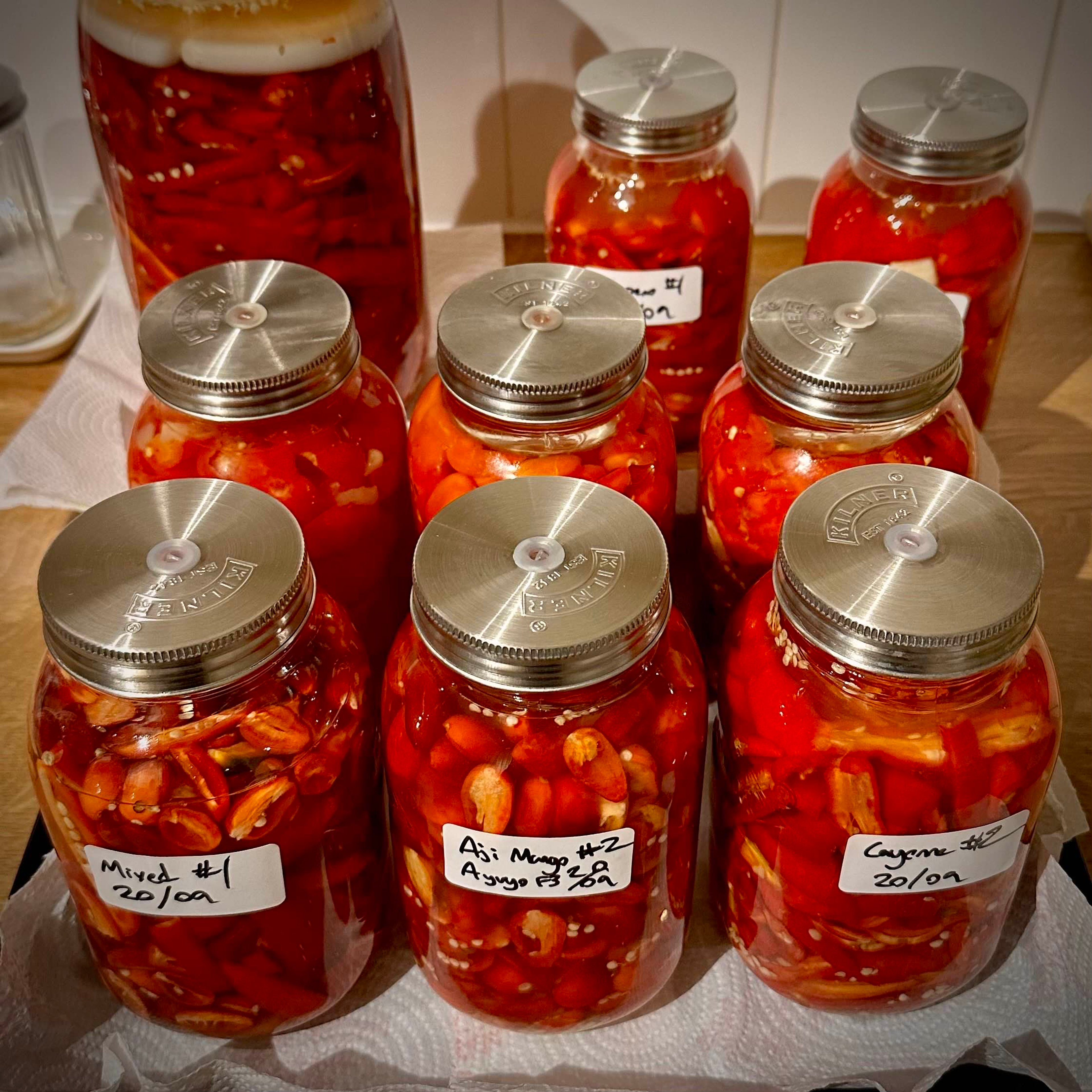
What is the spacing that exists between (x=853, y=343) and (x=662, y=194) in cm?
27

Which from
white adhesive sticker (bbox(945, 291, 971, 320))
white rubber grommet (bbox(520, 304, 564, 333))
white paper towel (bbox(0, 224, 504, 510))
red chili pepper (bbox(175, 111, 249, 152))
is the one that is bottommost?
white paper towel (bbox(0, 224, 504, 510))

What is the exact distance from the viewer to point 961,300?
0.94 metres

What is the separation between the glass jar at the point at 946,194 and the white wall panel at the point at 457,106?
0.42m

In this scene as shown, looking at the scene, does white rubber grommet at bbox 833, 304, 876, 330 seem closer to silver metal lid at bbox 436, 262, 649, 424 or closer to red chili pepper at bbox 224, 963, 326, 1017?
silver metal lid at bbox 436, 262, 649, 424

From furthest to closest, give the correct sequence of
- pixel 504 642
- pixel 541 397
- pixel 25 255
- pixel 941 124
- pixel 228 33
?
1. pixel 25 255
2. pixel 941 124
3. pixel 228 33
4. pixel 541 397
5. pixel 504 642

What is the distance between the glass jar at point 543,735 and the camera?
0.60 meters

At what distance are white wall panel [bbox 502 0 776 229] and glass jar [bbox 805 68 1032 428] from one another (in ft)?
0.83

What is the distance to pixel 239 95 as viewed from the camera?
84cm

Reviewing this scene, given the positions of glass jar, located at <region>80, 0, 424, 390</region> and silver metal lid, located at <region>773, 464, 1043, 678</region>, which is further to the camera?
glass jar, located at <region>80, 0, 424, 390</region>

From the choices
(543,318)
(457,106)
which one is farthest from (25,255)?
(543,318)

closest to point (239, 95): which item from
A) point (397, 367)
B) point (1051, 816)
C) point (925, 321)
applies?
point (397, 367)

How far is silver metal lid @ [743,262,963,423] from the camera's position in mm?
730

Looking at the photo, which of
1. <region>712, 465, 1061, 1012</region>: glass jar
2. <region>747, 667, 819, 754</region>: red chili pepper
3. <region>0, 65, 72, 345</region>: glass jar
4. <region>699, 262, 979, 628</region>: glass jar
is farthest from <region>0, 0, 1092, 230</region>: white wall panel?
<region>747, 667, 819, 754</region>: red chili pepper

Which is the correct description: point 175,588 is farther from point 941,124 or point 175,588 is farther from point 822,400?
point 941,124
